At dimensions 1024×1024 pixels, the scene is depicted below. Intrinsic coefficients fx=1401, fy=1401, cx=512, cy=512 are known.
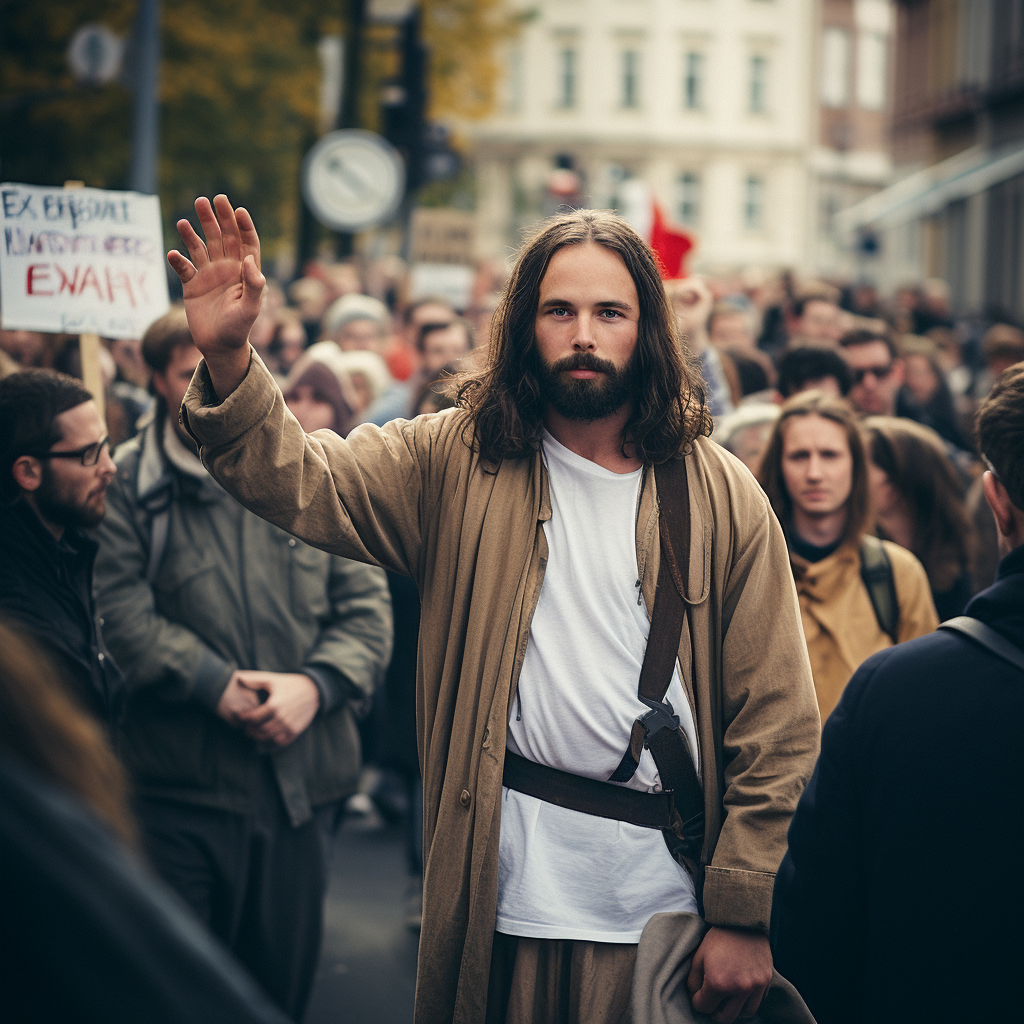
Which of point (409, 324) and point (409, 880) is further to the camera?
point (409, 324)

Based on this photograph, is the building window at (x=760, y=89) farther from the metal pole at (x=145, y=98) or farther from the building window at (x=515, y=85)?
the metal pole at (x=145, y=98)

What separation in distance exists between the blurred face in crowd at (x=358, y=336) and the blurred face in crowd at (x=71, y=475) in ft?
18.6

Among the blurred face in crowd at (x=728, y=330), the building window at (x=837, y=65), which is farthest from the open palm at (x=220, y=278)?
the building window at (x=837, y=65)

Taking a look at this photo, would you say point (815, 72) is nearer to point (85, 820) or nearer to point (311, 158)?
point (311, 158)

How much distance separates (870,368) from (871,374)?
0.10 feet

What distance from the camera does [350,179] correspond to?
11.9 metres

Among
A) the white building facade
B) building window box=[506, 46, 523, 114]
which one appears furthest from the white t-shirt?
building window box=[506, 46, 523, 114]

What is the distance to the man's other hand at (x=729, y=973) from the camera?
8.39ft

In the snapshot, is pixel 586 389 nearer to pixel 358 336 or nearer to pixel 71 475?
pixel 71 475

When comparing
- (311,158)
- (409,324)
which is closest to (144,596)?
A: (409,324)

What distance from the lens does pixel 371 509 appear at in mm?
2672

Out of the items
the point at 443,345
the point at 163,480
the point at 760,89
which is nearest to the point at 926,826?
the point at 163,480

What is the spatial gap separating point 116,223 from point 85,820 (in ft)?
11.8

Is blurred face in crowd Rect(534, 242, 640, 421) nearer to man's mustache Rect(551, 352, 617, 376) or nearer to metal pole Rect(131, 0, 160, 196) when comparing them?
man's mustache Rect(551, 352, 617, 376)
